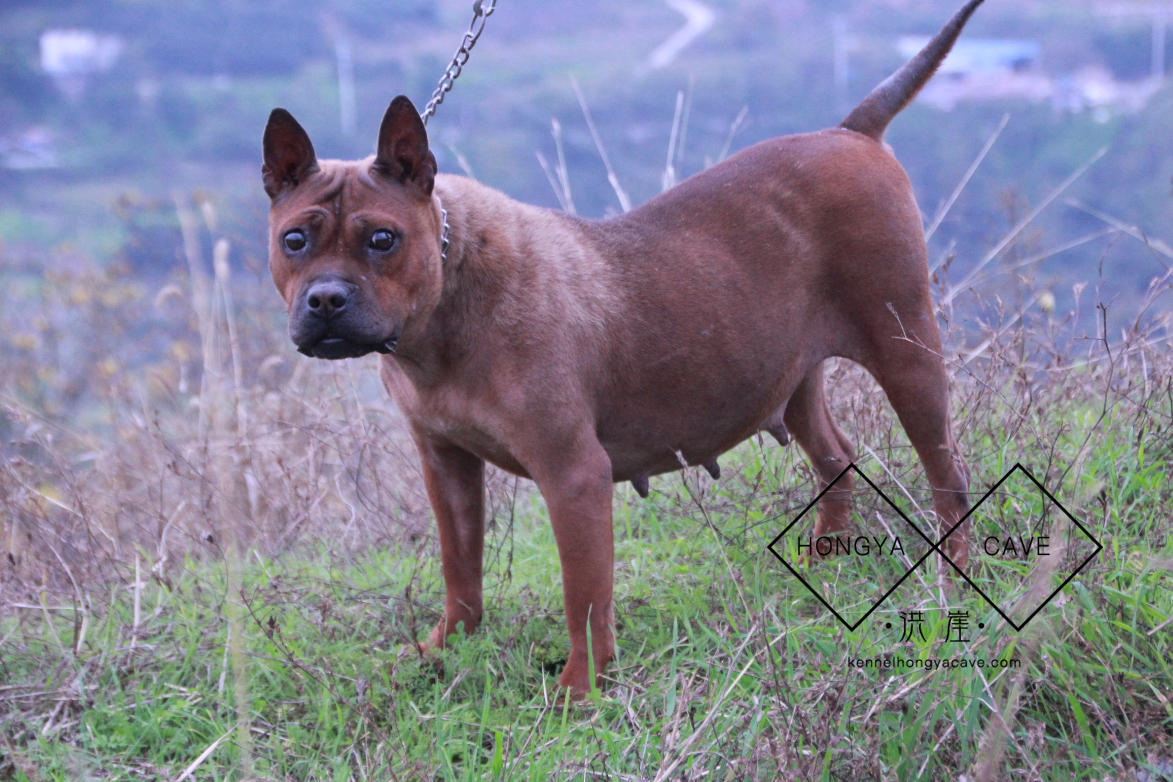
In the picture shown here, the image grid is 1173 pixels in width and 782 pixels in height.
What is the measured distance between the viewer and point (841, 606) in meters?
3.28

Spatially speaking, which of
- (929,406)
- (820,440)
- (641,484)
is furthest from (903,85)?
(641,484)

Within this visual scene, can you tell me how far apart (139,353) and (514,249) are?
6.70 metres

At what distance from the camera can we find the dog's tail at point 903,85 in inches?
143

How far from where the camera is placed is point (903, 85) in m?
3.73

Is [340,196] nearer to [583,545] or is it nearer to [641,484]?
[583,545]

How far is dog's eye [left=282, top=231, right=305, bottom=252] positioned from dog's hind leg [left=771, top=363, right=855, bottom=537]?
2085 mm

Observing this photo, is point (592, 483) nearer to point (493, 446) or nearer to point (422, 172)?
point (493, 446)

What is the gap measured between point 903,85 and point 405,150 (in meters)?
1.98

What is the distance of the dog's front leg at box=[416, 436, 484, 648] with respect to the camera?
3525 millimetres

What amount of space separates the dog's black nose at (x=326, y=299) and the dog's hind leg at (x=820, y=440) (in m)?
2.03

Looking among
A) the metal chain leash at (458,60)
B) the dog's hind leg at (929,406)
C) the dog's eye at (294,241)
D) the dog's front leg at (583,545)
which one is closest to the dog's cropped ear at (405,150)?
the metal chain leash at (458,60)

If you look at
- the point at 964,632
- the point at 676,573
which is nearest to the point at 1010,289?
the point at 676,573

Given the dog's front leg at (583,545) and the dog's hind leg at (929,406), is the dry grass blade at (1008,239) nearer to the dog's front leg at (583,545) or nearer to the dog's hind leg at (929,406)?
the dog's hind leg at (929,406)

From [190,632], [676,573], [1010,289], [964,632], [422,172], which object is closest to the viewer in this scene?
[964,632]
